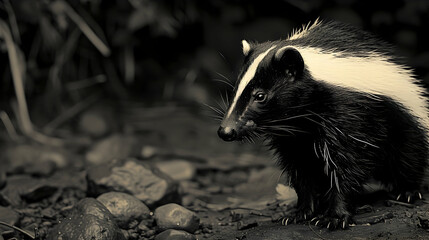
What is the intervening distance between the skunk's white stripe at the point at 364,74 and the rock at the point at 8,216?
243 cm

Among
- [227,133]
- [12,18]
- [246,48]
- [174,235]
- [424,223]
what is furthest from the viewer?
[12,18]

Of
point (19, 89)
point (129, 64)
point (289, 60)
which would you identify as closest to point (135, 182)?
point (289, 60)

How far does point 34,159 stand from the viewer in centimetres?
634

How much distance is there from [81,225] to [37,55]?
4203mm

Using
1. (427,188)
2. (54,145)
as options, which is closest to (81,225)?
(427,188)

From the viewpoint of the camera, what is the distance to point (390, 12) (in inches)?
257

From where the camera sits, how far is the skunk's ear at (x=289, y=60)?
12.4ft

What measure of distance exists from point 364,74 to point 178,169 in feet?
8.99

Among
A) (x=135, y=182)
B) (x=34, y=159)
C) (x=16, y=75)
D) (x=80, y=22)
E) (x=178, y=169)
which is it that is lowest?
(x=34, y=159)

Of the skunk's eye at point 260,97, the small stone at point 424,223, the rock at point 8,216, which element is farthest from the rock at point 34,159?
the small stone at point 424,223

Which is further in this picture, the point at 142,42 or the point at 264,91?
the point at 142,42

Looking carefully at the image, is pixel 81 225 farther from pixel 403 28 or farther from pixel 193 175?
pixel 403 28

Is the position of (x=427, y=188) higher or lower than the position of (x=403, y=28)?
lower

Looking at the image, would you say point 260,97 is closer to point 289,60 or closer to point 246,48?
point 289,60
